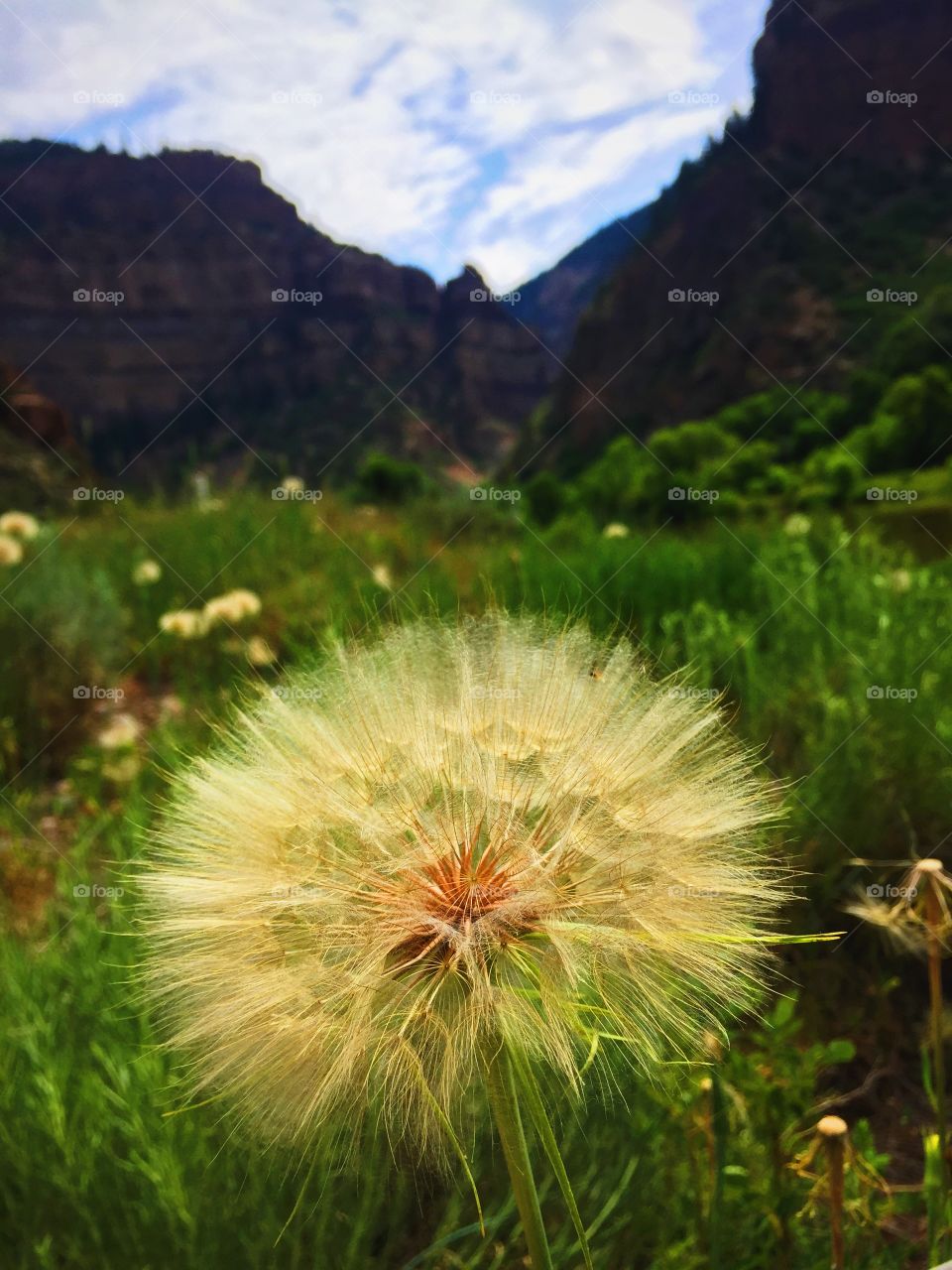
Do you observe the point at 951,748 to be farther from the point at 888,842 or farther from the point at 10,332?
the point at 10,332

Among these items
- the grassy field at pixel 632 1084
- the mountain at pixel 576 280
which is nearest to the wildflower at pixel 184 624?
the grassy field at pixel 632 1084

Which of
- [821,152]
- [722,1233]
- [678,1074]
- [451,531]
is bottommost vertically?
[722,1233]

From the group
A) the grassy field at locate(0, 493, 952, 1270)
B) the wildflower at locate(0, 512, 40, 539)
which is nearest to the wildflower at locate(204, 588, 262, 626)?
the grassy field at locate(0, 493, 952, 1270)

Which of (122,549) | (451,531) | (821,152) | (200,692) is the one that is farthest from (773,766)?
(821,152)

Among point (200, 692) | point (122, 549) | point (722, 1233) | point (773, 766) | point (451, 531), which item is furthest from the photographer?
point (451, 531)

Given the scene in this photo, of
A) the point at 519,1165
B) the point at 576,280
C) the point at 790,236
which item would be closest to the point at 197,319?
the point at 576,280

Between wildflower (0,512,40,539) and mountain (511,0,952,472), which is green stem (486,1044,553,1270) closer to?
wildflower (0,512,40,539)
